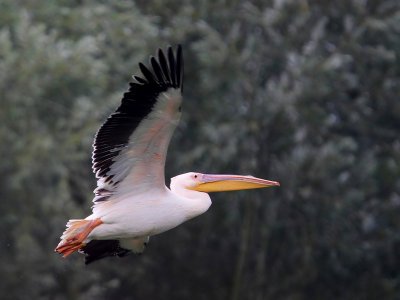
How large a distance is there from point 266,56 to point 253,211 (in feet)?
7.94

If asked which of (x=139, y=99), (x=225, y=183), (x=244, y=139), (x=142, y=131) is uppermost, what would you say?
(x=139, y=99)

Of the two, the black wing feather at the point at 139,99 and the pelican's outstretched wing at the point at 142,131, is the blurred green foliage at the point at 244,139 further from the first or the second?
the black wing feather at the point at 139,99

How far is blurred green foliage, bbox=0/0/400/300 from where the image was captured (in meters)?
19.6

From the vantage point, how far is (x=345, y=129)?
22.3 meters

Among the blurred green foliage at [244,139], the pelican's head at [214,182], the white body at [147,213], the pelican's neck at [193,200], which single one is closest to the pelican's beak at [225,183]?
the pelican's head at [214,182]

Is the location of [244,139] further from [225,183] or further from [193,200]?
[193,200]

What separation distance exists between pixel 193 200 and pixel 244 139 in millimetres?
10197

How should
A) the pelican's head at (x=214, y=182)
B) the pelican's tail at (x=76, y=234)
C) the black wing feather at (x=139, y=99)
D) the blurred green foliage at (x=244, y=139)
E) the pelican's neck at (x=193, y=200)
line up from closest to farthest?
the black wing feather at (x=139, y=99) < the pelican's tail at (x=76, y=234) < the pelican's neck at (x=193, y=200) < the pelican's head at (x=214, y=182) < the blurred green foliage at (x=244, y=139)

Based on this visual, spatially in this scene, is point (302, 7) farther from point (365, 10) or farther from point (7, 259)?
point (7, 259)

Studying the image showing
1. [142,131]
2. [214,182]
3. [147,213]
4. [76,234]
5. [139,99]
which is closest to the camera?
[139,99]

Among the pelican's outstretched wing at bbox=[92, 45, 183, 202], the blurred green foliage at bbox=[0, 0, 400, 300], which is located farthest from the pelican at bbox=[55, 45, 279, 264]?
the blurred green foliage at bbox=[0, 0, 400, 300]

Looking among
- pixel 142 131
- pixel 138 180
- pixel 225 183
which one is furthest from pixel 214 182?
pixel 142 131

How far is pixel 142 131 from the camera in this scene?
1037cm

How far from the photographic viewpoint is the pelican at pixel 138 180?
10.2 meters
